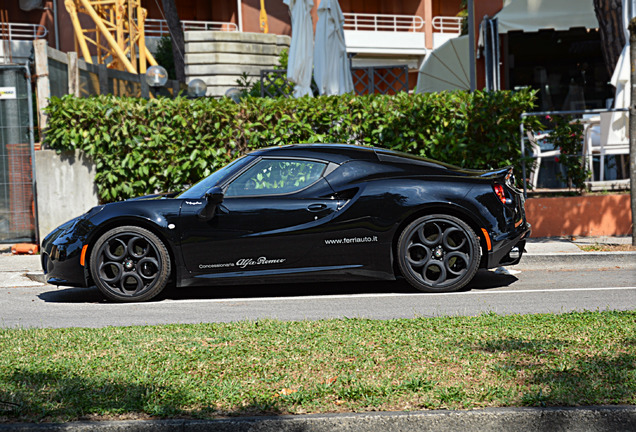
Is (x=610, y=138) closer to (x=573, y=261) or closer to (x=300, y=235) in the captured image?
(x=573, y=261)

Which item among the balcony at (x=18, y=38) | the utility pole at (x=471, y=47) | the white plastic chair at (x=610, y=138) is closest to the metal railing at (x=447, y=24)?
the balcony at (x=18, y=38)

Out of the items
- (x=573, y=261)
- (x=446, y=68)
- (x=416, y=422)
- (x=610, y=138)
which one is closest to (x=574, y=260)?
(x=573, y=261)

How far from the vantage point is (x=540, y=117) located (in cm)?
1095

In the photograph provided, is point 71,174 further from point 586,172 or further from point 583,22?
point 583,22

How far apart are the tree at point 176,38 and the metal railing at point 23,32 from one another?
10.0 m

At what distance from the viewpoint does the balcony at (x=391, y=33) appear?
32969 millimetres

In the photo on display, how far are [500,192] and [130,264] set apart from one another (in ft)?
11.3

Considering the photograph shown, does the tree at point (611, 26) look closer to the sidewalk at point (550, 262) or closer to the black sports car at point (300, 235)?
the sidewalk at point (550, 262)

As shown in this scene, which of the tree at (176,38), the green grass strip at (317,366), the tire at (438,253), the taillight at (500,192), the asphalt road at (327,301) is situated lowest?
the asphalt road at (327,301)

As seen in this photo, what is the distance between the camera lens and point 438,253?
735 cm

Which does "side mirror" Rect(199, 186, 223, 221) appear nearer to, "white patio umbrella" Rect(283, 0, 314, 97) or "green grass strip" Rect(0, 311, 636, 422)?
"green grass strip" Rect(0, 311, 636, 422)

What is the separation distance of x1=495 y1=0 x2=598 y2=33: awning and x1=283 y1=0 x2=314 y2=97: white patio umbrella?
169 inches

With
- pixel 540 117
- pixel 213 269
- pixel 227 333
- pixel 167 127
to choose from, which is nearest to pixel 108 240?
pixel 213 269

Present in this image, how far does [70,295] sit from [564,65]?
690 inches
